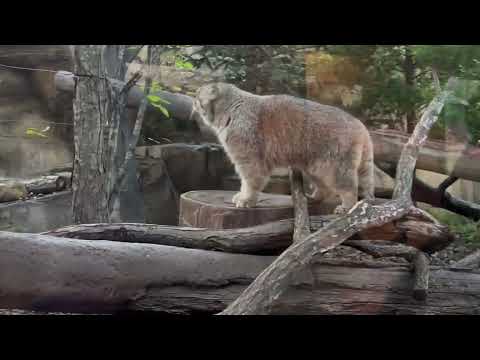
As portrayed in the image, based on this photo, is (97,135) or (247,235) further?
(97,135)

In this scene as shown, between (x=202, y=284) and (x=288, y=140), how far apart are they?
3.64 ft

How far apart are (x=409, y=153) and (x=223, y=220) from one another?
1197 mm

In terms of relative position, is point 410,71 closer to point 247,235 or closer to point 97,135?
point 247,235

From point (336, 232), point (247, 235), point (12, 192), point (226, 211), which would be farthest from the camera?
point (226, 211)

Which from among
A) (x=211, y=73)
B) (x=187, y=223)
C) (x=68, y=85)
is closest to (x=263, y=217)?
(x=187, y=223)

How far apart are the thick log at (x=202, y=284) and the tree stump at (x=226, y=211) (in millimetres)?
264

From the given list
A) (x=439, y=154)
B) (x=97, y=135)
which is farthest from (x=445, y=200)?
(x=97, y=135)

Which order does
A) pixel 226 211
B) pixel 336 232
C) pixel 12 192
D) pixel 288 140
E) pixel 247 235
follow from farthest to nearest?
pixel 288 140, pixel 226 211, pixel 247 235, pixel 12 192, pixel 336 232

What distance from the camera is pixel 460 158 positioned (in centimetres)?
293

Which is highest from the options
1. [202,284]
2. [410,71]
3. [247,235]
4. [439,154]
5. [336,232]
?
[410,71]

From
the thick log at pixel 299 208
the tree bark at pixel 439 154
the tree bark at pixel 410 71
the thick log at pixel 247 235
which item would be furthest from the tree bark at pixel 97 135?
the tree bark at pixel 410 71

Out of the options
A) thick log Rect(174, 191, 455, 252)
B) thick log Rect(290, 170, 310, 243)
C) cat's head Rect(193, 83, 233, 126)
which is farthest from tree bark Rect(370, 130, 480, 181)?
cat's head Rect(193, 83, 233, 126)

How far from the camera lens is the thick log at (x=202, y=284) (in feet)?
8.98

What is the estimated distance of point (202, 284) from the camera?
9.46ft
